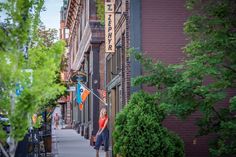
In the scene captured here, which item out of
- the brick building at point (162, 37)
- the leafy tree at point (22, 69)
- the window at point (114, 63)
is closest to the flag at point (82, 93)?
the window at point (114, 63)

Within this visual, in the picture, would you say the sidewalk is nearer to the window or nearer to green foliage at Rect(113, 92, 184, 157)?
the window

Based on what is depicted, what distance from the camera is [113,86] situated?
20.7 meters

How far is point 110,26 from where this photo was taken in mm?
18688

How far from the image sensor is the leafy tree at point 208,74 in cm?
1138

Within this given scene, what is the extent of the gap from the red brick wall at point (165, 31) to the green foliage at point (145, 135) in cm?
257

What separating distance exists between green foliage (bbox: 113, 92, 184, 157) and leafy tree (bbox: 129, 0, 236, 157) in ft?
3.40

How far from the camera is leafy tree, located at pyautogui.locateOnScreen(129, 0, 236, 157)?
11375mm

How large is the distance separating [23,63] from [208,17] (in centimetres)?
595

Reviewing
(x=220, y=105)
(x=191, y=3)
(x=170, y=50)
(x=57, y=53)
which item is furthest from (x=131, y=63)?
(x=57, y=53)

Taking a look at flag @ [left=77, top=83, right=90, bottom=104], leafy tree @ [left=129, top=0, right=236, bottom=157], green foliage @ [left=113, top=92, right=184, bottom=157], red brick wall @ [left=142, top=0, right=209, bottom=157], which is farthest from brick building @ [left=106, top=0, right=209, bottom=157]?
flag @ [left=77, top=83, right=90, bottom=104]

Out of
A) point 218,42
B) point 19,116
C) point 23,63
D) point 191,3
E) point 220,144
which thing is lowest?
point 220,144

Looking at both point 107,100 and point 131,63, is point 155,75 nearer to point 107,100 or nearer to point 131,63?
point 131,63

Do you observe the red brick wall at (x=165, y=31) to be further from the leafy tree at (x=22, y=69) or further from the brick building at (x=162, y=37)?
the leafy tree at (x=22, y=69)

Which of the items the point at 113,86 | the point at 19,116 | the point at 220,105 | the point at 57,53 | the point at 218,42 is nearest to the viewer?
the point at 19,116
